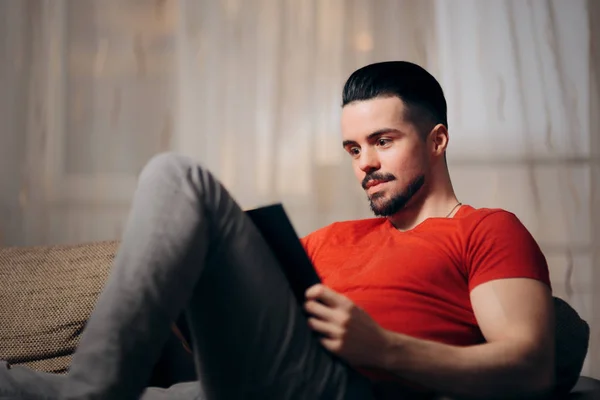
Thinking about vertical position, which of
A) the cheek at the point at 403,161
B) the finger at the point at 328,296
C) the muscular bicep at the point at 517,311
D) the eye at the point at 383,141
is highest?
the eye at the point at 383,141

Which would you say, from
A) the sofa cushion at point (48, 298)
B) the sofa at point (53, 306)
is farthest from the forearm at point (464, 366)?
the sofa cushion at point (48, 298)

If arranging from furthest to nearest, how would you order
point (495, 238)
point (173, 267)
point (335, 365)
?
point (495, 238) → point (335, 365) → point (173, 267)

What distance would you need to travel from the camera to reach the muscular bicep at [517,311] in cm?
100

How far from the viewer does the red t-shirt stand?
1.10m

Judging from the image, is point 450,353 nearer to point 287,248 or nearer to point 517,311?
point 517,311

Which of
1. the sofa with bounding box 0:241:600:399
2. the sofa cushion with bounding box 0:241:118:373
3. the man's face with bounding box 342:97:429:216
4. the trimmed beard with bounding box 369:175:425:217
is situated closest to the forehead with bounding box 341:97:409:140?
the man's face with bounding box 342:97:429:216

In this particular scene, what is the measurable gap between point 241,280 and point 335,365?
0.19 meters

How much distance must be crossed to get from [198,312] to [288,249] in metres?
0.16

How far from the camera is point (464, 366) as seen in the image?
960 millimetres

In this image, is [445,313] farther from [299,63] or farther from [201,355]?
[299,63]

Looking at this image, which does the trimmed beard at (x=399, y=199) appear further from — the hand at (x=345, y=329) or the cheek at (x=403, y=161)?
the hand at (x=345, y=329)

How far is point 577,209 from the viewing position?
219 cm

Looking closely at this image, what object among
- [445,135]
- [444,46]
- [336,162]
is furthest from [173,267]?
[444,46]

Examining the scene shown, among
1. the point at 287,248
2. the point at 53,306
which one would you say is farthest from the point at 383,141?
Answer: the point at 53,306
